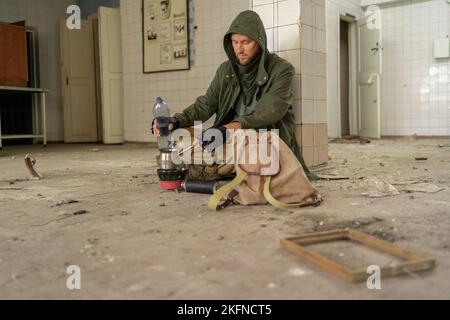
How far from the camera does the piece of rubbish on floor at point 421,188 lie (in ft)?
7.82

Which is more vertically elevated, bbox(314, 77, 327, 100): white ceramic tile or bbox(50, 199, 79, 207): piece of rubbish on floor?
bbox(314, 77, 327, 100): white ceramic tile

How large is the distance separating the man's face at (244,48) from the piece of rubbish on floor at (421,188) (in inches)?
45.3

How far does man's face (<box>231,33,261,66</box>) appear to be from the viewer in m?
2.57

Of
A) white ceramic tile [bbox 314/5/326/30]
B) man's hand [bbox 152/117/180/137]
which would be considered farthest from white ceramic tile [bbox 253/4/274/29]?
man's hand [bbox 152/117/180/137]

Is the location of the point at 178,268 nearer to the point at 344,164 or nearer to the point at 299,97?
the point at 299,97

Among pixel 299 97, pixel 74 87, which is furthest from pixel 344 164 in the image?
pixel 74 87

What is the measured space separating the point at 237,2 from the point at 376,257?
455 centimetres

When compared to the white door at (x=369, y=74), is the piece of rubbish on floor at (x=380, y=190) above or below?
below

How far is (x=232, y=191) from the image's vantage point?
6.84ft

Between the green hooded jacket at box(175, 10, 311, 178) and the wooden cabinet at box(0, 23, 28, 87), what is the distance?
4237 millimetres

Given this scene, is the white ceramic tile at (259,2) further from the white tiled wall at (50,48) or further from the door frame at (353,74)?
the white tiled wall at (50,48)

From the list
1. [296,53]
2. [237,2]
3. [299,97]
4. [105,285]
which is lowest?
[105,285]

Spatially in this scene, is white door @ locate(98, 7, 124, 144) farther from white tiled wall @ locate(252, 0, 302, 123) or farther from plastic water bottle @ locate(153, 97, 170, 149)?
plastic water bottle @ locate(153, 97, 170, 149)

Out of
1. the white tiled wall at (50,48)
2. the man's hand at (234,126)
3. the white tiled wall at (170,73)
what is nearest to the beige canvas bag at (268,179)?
the man's hand at (234,126)
